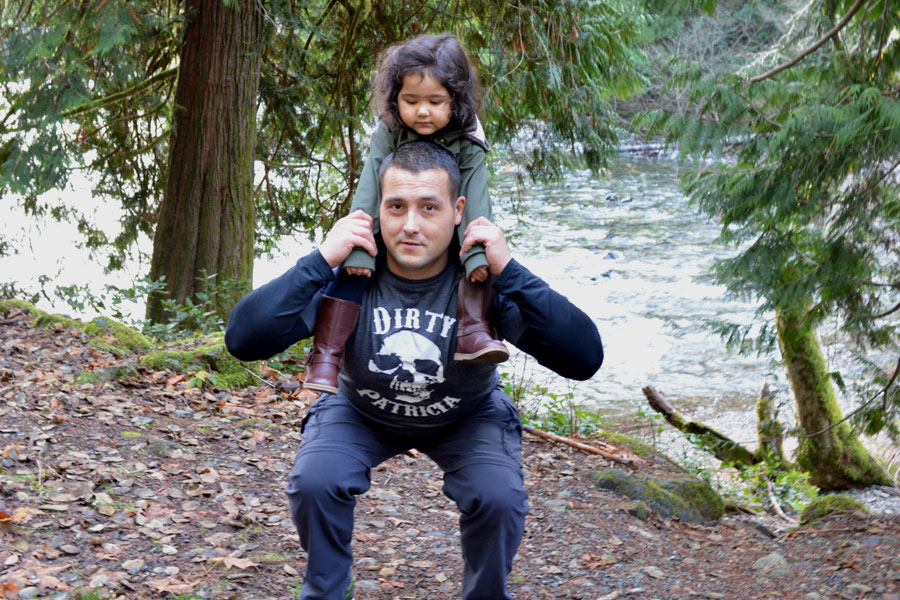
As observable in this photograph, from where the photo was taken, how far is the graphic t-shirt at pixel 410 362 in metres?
2.71

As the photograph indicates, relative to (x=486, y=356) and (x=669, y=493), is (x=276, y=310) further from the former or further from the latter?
(x=669, y=493)

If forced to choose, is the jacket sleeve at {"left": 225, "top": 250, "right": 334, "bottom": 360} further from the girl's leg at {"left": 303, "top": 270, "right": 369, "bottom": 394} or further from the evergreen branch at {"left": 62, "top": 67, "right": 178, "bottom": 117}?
the evergreen branch at {"left": 62, "top": 67, "right": 178, "bottom": 117}

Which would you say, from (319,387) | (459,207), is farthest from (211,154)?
(319,387)

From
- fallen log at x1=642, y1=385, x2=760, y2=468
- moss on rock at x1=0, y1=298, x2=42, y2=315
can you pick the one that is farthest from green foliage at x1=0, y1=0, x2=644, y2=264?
fallen log at x1=642, y1=385, x2=760, y2=468

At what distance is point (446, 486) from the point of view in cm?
275

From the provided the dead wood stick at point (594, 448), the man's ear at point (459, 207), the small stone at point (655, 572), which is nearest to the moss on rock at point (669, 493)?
the dead wood stick at point (594, 448)

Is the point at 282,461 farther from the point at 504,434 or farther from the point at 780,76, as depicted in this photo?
the point at 780,76

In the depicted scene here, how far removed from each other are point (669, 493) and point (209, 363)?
122 inches

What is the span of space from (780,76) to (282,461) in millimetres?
3838

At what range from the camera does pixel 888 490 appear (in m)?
8.22

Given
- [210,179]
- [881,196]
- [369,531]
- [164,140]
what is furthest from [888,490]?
[164,140]

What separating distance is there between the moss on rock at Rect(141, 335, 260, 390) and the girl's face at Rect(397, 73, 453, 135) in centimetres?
303

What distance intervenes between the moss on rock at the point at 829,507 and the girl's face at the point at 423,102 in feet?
12.3

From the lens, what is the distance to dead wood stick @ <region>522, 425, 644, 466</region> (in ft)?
18.5
